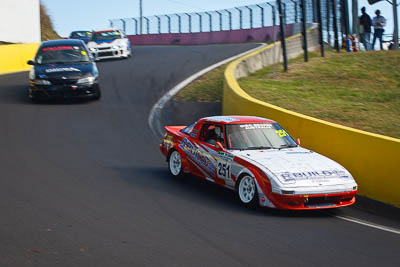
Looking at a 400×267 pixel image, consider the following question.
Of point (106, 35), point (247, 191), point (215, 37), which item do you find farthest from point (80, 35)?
point (247, 191)

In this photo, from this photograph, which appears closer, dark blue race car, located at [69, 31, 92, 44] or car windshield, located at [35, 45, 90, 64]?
car windshield, located at [35, 45, 90, 64]

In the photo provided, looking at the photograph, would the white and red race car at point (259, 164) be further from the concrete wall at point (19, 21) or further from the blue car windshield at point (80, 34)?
the blue car windshield at point (80, 34)

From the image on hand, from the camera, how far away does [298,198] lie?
790 centimetres

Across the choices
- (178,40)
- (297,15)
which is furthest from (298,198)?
(178,40)

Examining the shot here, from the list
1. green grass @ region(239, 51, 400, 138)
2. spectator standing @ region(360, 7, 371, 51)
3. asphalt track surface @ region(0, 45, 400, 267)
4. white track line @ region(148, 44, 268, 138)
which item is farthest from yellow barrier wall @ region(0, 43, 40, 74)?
spectator standing @ region(360, 7, 371, 51)

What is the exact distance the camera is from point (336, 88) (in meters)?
18.1

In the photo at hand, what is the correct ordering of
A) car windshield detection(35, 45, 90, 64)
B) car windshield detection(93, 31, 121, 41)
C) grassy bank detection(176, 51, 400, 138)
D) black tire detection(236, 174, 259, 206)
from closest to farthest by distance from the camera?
black tire detection(236, 174, 259, 206), grassy bank detection(176, 51, 400, 138), car windshield detection(35, 45, 90, 64), car windshield detection(93, 31, 121, 41)

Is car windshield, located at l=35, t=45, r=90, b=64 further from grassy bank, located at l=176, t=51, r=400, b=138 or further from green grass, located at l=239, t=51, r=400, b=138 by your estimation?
green grass, located at l=239, t=51, r=400, b=138

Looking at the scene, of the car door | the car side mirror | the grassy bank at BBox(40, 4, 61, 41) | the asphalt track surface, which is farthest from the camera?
the grassy bank at BBox(40, 4, 61, 41)

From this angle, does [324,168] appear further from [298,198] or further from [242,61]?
[242,61]

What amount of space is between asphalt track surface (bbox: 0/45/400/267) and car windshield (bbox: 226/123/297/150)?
2.90 feet

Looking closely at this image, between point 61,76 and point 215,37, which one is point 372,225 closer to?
point 61,76

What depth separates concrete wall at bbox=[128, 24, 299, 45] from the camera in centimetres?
3669

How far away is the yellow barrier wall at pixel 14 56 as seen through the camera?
23562mm
